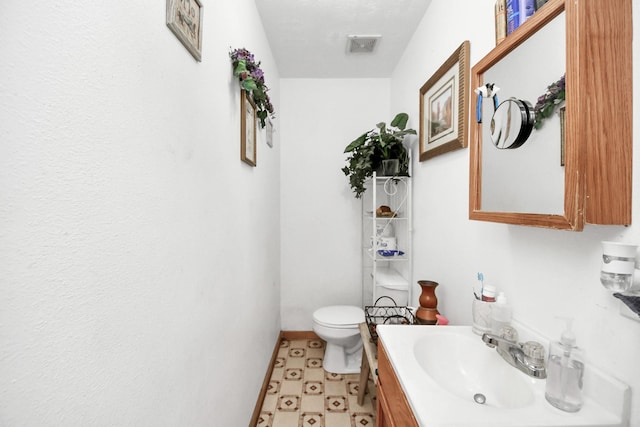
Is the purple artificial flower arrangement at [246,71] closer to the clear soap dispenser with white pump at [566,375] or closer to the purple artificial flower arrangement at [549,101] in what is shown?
the purple artificial flower arrangement at [549,101]

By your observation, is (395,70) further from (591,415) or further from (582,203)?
(591,415)

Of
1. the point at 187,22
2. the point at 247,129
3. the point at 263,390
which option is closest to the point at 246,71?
the point at 247,129

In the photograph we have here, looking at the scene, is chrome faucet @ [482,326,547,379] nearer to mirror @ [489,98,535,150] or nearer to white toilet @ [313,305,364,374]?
mirror @ [489,98,535,150]

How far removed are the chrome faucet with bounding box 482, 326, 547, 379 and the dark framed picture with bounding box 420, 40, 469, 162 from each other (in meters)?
0.82

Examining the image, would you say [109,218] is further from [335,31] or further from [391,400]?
[335,31]

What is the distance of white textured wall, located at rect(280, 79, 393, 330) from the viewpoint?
2660 millimetres

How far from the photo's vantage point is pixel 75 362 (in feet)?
1.56

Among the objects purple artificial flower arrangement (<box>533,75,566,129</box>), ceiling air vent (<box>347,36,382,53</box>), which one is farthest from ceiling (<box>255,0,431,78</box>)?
purple artificial flower arrangement (<box>533,75,566,129</box>)

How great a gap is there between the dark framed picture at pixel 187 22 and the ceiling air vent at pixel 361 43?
1.40 metres

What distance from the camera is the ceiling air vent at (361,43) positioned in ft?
6.66

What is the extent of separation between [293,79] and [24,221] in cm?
258

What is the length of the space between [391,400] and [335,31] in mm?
2114

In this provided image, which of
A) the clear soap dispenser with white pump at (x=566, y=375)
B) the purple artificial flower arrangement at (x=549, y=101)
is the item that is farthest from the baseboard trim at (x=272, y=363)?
the purple artificial flower arrangement at (x=549, y=101)

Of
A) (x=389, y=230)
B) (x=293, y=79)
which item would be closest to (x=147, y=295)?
(x=389, y=230)
